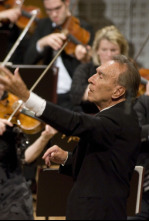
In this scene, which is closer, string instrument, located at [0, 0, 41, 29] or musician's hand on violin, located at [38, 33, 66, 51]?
musician's hand on violin, located at [38, 33, 66, 51]

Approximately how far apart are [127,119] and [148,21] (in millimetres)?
2851

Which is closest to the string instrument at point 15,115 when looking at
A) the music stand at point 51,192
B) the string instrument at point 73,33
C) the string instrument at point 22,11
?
the music stand at point 51,192

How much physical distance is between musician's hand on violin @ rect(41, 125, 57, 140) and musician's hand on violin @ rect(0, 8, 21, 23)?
4.11ft

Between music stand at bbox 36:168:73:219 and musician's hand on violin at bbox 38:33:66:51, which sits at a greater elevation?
musician's hand on violin at bbox 38:33:66:51

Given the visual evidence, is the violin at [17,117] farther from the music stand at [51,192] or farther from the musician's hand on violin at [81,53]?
the musician's hand on violin at [81,53]

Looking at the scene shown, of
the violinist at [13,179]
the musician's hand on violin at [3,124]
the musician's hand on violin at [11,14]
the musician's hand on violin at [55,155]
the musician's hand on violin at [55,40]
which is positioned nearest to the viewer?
the musician's hand on violin at [55,155]

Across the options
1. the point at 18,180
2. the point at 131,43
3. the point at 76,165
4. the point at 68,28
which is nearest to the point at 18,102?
the point at 18,180

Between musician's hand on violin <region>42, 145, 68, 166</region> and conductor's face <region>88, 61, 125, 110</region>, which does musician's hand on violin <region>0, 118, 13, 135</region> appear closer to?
musician's hand on violin <region>42, 145, 68, 166</region>

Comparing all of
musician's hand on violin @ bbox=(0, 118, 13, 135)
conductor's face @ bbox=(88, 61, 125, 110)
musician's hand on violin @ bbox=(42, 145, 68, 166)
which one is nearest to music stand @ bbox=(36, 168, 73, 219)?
musician's hand on violin @ bbox=(0, 118, 13, 135)

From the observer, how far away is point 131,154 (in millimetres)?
1741

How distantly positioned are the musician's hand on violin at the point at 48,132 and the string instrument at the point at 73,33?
108cm

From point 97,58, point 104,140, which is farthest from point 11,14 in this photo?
point 104,140

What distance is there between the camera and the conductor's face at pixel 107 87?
69.6 inches

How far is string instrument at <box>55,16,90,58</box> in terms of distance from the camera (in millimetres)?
3592
